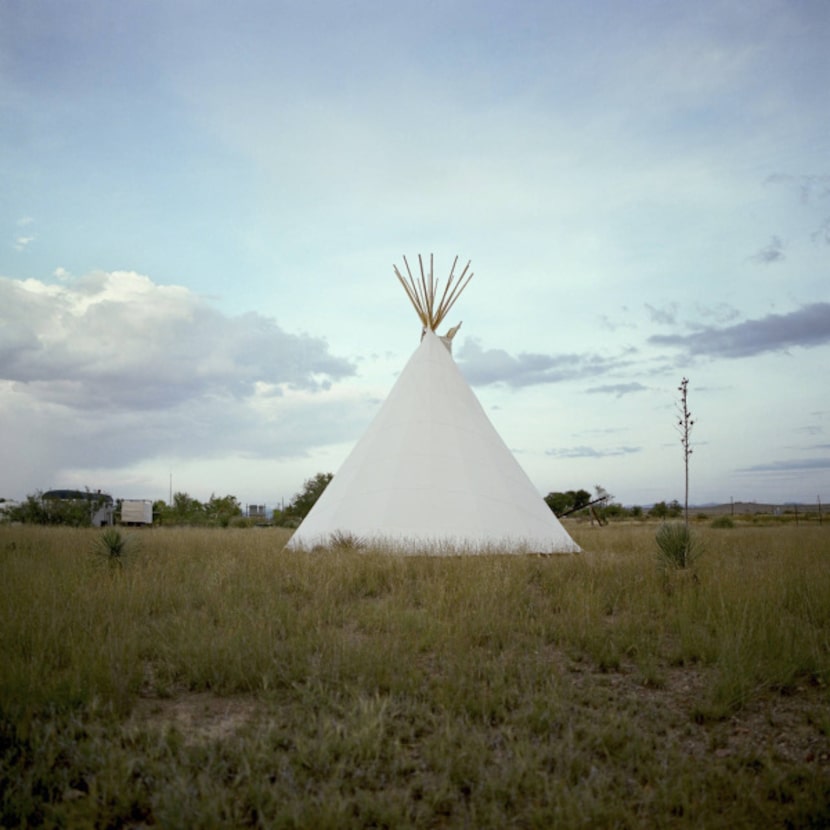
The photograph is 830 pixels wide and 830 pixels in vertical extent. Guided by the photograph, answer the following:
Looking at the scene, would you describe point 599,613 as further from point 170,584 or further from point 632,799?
point 170,584

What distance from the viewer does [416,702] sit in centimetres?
388

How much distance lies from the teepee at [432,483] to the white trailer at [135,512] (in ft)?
61.4

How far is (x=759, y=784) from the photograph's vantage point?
322cm

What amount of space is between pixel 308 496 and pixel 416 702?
78.5ft

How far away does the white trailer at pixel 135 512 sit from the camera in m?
26.7

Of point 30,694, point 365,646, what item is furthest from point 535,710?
point 30,694

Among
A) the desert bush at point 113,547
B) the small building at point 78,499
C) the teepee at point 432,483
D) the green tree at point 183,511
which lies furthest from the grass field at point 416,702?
the green tree at point 183,511

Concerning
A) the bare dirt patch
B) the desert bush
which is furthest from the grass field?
the desert bush

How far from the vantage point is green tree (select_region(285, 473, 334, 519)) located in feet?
87.9

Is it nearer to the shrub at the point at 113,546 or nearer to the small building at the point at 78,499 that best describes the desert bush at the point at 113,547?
the shrub at the point at 113,546

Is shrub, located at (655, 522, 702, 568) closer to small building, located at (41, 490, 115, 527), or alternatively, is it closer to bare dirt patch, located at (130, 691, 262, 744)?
bare dirt patch, located at (130, 691, 262, 744)

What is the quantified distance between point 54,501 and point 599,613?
1902cm

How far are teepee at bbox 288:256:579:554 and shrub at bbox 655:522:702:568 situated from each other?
2.12 meters

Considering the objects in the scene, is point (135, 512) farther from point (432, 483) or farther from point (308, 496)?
point (432, 483)
